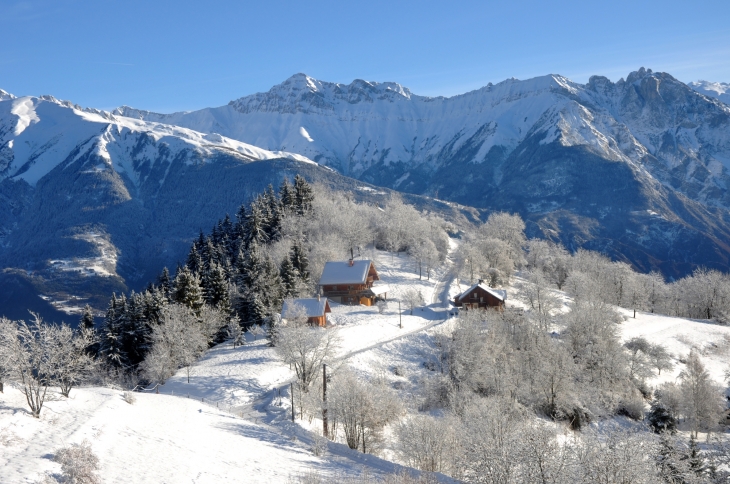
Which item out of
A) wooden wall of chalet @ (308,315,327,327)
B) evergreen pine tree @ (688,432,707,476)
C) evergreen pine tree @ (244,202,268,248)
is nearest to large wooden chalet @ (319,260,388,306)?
evergreen pine tree @ (244,202,268,248)

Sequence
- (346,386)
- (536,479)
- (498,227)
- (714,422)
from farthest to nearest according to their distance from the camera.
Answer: (498,227)
(714,422)
(346,386)
(536,479)

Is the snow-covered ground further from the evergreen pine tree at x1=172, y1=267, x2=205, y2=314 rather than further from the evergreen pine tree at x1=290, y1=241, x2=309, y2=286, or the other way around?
the evergreen pine tree at x1=290, y1=241, x2=309, y2=286

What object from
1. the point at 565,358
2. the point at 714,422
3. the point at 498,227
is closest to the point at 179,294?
the point at 565,358

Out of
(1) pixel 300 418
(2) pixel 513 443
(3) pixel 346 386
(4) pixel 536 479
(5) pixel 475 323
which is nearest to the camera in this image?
(4) pixel 536 479

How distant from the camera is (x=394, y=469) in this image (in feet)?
94.9

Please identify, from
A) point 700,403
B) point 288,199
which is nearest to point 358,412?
point 700,403

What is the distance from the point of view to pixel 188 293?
6081 centimetres

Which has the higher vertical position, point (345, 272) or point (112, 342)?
point (345, 272)

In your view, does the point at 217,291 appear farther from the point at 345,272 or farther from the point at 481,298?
the point at 481,298

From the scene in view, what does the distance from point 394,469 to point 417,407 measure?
1821 centimetres

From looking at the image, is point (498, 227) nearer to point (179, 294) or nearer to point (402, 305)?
point (402, 305)

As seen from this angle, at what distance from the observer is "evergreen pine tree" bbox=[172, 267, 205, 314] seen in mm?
60688

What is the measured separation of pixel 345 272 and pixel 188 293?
24363 millimetres

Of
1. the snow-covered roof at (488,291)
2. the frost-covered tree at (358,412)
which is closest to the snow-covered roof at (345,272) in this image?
the snow-covered roof at (488,291)
